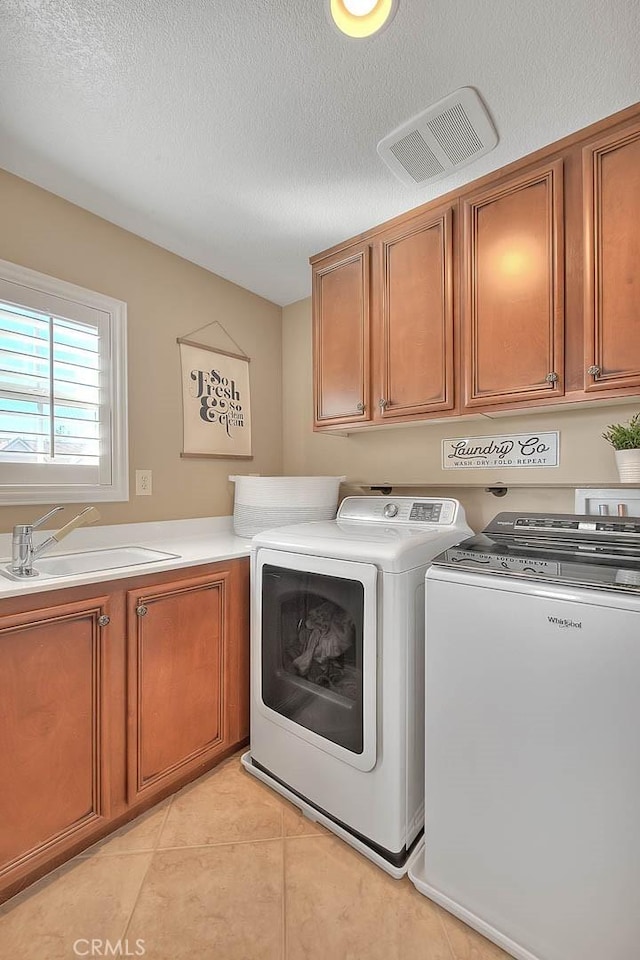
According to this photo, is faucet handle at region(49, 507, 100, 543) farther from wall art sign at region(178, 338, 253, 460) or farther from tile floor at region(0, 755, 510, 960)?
tile floor at region(0, 755, 510, 960)

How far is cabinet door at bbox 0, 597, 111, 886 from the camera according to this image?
1244mm

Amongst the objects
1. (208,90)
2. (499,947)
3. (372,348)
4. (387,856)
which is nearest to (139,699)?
(387,856)

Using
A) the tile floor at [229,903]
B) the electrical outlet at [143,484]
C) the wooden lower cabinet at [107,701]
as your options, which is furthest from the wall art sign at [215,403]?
the tile floor at [229,903]

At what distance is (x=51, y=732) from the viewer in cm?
133

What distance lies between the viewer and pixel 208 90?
4.33ft

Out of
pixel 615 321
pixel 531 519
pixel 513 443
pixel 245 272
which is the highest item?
pixel 245 272

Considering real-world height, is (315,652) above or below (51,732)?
above

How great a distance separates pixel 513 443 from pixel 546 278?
64cm

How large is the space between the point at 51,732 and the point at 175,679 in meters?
0.42

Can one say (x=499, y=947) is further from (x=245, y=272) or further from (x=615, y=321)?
(x=245, y=272)

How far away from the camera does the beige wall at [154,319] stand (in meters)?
1.74

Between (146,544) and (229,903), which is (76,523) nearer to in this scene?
(146,544)

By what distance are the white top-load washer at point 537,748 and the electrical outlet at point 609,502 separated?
0.90ft

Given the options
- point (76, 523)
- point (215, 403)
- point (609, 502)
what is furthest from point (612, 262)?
point (76, 523)
